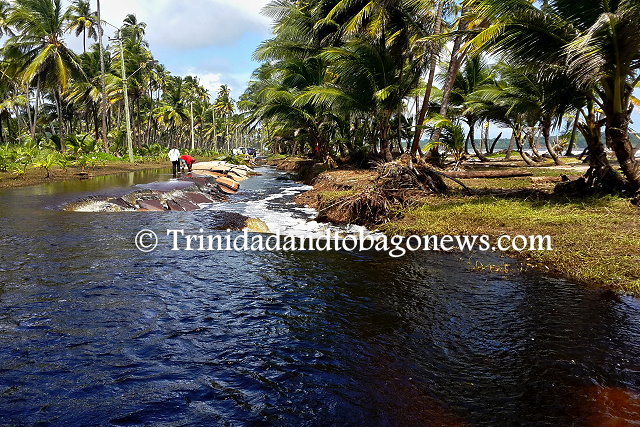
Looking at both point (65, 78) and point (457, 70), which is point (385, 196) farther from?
point (65, 78)

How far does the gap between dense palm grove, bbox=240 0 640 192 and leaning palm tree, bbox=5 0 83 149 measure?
15.5 m

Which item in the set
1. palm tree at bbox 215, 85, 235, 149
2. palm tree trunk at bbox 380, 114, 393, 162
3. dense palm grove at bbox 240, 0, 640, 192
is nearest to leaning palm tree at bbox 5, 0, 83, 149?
dense palm grove at bbox 240, 0, 640, 192

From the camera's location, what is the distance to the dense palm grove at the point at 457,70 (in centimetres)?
858

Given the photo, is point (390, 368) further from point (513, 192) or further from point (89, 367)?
point (513, 192)

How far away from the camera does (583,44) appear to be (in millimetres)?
7574

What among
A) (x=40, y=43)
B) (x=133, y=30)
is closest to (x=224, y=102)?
(x=133, y=30)

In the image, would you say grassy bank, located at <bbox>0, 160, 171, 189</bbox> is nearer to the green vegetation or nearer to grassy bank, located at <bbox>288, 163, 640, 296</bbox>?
grassy bank, located at <bbox>288, 163, 640, 296</bbox>

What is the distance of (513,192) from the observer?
11391 millimetres

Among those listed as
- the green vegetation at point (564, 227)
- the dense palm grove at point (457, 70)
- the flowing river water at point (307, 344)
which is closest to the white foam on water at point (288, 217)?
the green vegetation at point (564, 227)

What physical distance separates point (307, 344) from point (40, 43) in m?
35.5

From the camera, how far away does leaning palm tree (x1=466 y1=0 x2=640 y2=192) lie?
25.9 feet

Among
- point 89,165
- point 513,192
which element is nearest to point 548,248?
point 513,192

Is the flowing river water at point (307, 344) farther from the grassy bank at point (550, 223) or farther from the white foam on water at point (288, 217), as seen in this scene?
the white foam on water at point (288, 217)

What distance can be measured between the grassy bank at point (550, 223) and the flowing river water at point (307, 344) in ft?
2.17
